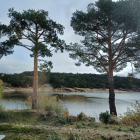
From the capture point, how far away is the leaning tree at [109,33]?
321 inches

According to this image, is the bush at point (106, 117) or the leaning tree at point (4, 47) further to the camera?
the leaning tree at point (4, 47)

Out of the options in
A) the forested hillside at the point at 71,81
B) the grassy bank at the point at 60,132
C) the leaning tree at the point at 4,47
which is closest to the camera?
the grassy bank at the point at 60,132

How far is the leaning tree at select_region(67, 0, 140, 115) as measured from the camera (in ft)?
26.7

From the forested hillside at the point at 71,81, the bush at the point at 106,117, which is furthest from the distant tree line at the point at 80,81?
the bush at the point at 106,117

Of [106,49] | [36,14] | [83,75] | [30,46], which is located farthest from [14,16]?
[83,75]

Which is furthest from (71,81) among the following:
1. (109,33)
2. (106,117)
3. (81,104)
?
(106,117)

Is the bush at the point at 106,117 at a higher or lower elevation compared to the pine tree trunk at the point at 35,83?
lower

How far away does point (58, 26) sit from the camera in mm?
8070

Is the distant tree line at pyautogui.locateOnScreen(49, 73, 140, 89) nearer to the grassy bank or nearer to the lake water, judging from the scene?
the lake water

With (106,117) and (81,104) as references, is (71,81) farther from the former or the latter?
(106,117)

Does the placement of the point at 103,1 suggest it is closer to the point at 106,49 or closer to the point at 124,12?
the point at 124,12

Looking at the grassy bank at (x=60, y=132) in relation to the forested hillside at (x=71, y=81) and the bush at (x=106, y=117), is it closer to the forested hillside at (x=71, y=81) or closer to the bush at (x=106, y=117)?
the bush at (x=106, y=117)

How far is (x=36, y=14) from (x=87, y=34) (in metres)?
3.52

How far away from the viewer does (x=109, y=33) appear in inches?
356
